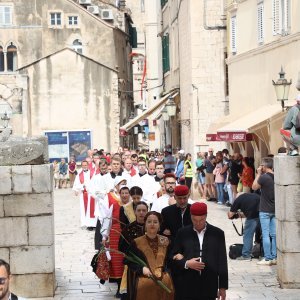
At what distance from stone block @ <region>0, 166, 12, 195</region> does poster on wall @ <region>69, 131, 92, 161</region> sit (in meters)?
30.2

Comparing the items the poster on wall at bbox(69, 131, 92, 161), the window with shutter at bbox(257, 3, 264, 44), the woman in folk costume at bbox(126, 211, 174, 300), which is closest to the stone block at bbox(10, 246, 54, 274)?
the woman in folk costume at bbox(126, 211, 174, 300)

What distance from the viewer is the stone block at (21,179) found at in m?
13.0

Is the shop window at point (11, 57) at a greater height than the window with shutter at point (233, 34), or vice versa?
the shop window at point (11, 57)

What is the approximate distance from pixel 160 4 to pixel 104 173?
32.9 meters

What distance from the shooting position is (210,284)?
9.83 m

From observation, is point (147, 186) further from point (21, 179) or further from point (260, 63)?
point (260, 63)

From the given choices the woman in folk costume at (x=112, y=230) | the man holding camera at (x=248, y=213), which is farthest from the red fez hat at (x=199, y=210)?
the man holding camera at (x=248, y=213)

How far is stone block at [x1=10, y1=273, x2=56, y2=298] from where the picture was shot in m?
13.1

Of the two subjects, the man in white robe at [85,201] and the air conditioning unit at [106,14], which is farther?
the air conditioning unit at [106,14]

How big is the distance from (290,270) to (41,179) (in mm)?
3559

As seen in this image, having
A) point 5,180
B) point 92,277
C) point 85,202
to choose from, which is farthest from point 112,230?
point 85,202

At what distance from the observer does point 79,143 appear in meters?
44.8

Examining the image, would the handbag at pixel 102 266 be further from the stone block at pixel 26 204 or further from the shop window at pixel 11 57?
the shop window at pixel 11 57

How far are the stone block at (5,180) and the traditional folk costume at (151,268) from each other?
10.9 feet
